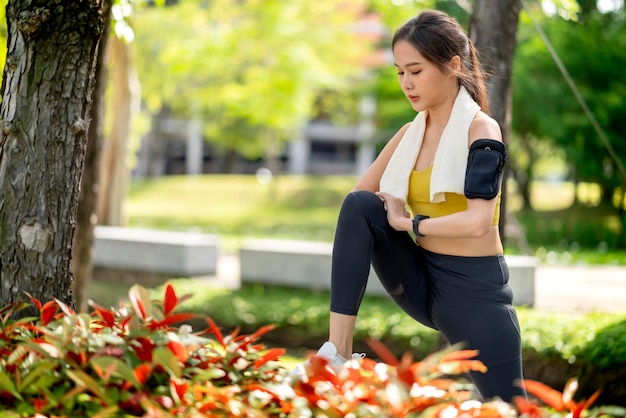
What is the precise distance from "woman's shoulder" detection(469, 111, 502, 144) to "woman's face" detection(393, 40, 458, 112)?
159 mm

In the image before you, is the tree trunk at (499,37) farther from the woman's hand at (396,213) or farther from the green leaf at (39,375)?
the green leaf at (39,375)

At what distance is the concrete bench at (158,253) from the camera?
10.7 metres

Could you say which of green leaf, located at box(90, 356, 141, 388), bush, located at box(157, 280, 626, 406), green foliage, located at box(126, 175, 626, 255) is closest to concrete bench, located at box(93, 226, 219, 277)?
bush, located at box(157, 280, 626, 406)

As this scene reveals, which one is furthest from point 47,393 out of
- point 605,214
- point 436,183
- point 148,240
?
point 605,214

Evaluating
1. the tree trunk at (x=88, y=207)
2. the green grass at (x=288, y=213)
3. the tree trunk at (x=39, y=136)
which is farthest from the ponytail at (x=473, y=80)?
the green grass at (x=288, y=213)

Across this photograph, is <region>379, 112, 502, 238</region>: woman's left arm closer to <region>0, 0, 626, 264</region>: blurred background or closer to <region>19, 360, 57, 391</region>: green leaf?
<region>19, 360, 57, 391</region>: green leaf

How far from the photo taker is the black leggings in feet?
9.25

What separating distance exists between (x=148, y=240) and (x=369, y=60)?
101 feet

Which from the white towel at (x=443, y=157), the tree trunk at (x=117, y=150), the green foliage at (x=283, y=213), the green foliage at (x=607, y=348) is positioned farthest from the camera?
the green foliage at (x=283, y=213)

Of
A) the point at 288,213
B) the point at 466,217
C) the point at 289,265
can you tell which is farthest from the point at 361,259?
the point at 288,213

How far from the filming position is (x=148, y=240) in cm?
1116

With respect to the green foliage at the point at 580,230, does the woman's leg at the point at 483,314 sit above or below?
above

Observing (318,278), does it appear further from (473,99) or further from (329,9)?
(329,9)

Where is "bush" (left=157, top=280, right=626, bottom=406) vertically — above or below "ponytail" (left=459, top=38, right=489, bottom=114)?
below
